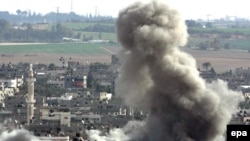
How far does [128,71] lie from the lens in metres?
47.7

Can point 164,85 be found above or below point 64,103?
above

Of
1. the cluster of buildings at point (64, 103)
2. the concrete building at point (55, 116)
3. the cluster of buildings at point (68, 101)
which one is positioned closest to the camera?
the cluster of buildings at point (68, 101)

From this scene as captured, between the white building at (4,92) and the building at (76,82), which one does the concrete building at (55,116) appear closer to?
the white building at (4,92)

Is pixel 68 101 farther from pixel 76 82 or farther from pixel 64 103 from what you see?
pixel 76 82

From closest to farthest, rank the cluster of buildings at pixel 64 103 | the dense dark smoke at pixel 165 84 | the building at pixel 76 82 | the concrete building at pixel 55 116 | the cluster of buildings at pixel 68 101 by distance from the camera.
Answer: the dense dark smoke at pixel 165 84, the cluster of buildings at pixel 68 101, the cluster of buildings at pixel 64 103, the concrete building at pixel 55 116, the building at pixel 76 82

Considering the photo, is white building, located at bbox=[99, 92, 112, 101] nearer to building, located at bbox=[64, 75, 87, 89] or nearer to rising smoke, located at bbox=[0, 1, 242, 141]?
building, located at bbox=[64, 75, 87, 89]

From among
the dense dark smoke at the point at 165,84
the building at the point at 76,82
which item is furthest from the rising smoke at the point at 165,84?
the building at the point at 76,82

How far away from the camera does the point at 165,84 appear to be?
4678 cm

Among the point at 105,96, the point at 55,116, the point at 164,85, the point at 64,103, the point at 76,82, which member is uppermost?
the point at 164,85

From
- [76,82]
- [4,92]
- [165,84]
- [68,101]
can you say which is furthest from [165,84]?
[76,82]

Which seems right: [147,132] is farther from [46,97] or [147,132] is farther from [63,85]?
Result: [63,85]

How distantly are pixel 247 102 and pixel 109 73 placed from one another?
37.5 meters

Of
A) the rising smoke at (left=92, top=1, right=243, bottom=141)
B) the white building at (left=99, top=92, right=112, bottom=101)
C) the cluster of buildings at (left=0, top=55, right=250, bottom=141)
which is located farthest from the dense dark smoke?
the white building at (left=99, top=92, right=112, bottom=101)

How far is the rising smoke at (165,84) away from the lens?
4563cm
